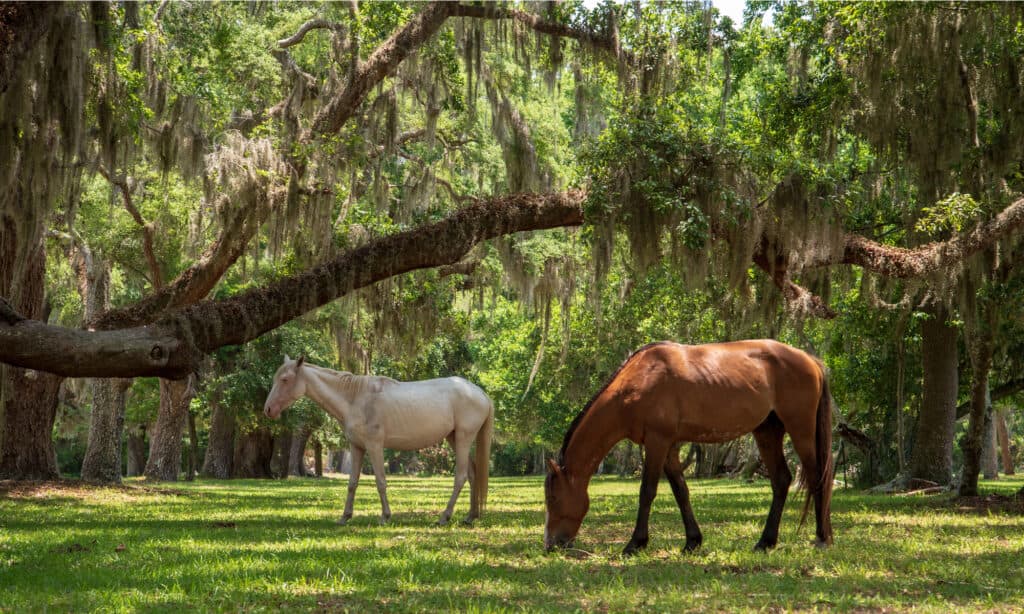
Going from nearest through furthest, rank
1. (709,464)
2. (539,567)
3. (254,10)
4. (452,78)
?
(539,567), (452,78), (254,10), (709,464)

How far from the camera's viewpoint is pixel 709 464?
40.7m

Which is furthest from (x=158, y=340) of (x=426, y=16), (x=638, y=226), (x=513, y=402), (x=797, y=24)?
(x=513, y=402)

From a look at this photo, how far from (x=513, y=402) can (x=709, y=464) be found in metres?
8.56

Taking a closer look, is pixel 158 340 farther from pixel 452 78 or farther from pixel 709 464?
pixel 709 464

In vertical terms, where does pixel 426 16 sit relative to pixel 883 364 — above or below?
above

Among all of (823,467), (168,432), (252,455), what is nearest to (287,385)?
(823,467)

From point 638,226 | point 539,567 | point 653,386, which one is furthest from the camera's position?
point 638,226

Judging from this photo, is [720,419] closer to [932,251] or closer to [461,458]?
[461,458]

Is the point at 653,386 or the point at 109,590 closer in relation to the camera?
the point at 109,590

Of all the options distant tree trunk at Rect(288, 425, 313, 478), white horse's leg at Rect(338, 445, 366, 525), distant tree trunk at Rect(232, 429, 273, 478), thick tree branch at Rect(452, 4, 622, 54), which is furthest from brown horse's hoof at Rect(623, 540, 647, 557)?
distant tree trunk at Rect(288, 425, 313, 478)

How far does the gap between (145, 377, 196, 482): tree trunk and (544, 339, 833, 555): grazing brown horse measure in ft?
65.9

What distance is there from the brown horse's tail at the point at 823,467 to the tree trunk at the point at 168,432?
20.9 metres

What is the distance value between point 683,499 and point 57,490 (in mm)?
13335

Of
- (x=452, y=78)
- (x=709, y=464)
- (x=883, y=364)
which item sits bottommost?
(x=709, y=464)
